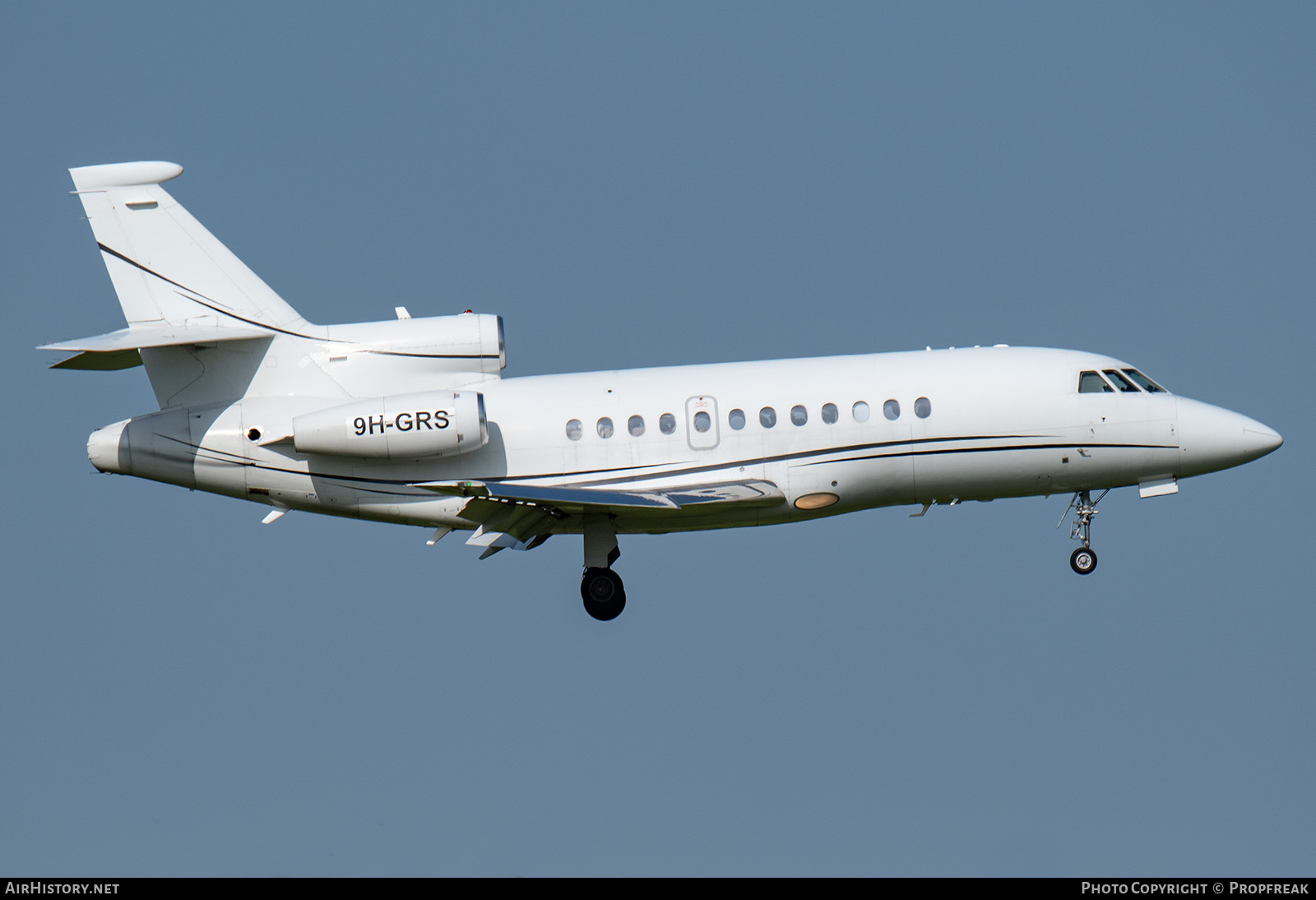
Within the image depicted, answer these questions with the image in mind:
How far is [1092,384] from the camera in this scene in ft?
80.2

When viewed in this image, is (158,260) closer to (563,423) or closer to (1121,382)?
(563,423)

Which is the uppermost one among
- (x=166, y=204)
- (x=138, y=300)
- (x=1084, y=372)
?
(x=166, y=204)

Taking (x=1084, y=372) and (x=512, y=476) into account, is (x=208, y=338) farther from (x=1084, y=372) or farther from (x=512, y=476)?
(x=1084, y=372)

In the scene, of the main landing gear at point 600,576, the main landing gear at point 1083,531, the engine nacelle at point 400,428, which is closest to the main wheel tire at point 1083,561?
the main landing gear at point 1083,531

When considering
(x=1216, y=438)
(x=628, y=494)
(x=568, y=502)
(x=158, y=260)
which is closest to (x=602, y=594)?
(x=628, y=494)

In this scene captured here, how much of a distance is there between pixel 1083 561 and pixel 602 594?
8.23 m

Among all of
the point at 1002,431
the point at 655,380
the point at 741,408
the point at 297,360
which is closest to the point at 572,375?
the point at 655,380

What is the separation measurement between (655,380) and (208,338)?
7.33 meters

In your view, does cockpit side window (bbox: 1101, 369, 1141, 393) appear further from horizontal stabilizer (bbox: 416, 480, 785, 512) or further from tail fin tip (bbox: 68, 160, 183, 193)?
tail fin tip (bbox: 68, 160, 183, 193)

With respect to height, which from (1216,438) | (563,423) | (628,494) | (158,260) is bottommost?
(628,494)

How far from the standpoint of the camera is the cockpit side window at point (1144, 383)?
24.8 meters

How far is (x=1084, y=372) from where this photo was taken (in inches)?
963

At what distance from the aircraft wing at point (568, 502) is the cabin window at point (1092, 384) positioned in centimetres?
534

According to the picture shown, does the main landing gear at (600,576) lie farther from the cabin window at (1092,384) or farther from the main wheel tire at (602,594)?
the cabin window at (1092,384)
